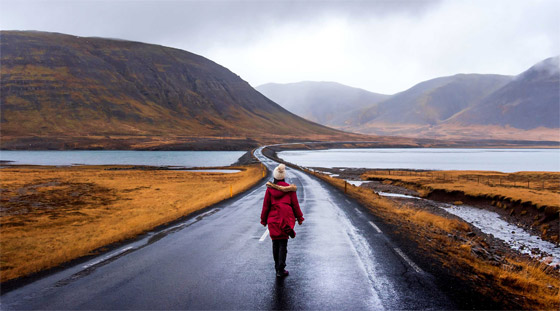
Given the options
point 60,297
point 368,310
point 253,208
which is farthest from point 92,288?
point 253,208

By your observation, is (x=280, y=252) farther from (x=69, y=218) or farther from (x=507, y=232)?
(x=507, y=232)

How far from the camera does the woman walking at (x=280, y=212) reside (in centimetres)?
737

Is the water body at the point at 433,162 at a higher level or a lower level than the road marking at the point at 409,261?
lower

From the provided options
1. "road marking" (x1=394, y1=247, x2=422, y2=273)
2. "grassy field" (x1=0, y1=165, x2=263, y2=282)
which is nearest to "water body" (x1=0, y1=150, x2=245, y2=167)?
"grassy field" (x1=0, y1=165, x2=263, y2=282)

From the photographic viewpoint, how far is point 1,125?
165250mm

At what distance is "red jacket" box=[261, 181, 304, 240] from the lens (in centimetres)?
736

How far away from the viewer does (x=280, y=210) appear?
7418 millimetres

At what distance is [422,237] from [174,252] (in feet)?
26.3

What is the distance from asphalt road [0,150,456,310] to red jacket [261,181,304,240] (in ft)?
3.55

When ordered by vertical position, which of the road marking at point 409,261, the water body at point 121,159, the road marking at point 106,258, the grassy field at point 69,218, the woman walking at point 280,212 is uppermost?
the woman walking at point 280,212

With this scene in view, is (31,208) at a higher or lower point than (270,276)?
lower

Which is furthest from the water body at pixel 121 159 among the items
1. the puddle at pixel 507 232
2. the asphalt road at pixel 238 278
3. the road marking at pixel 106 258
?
the asphalt road at pixel 238 278

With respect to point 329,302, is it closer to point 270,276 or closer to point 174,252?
point 270,276

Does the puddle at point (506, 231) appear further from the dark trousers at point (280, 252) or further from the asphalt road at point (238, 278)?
the dark trousers at point (280, 252)
